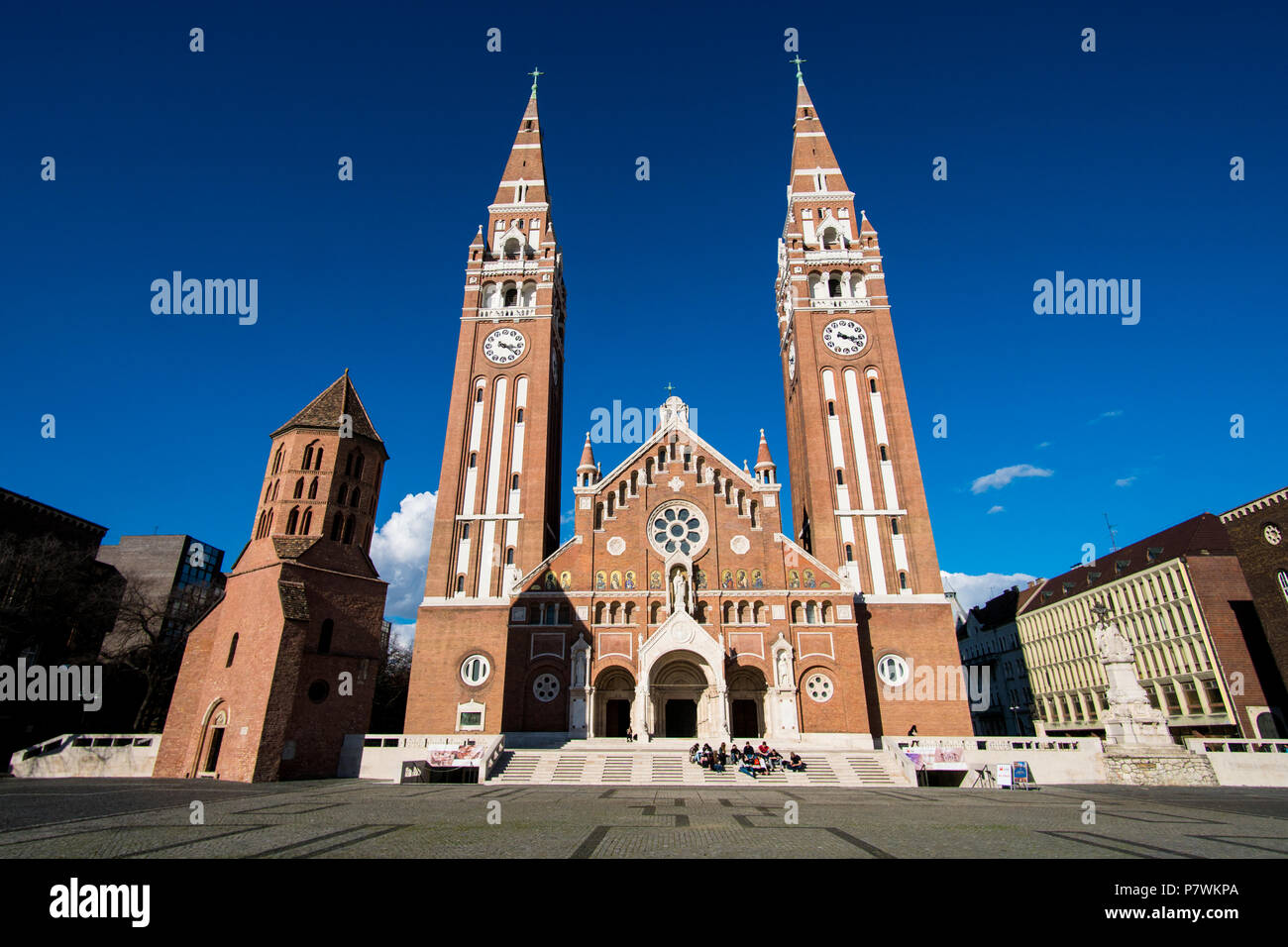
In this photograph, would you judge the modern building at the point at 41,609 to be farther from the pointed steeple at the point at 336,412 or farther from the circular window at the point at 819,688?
the circular window at the point at 819,688

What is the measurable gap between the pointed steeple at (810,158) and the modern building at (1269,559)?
1303 inches

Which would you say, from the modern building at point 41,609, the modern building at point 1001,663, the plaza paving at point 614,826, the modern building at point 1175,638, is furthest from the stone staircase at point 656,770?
the modern building at point 1001,663

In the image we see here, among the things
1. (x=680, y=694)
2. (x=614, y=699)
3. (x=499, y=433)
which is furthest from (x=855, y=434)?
(x=499, y=433)

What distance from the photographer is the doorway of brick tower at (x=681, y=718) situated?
35.0 meters

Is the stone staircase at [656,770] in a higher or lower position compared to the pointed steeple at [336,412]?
lower

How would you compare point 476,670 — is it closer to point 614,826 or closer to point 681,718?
point 681,718

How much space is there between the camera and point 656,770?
27.3 meters

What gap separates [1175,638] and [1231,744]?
19.9m

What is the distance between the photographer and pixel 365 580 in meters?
31.5

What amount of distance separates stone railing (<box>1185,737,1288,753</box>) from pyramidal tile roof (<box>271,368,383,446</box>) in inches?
1606

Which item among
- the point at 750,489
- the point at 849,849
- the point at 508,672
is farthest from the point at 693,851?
the point at 750,489
